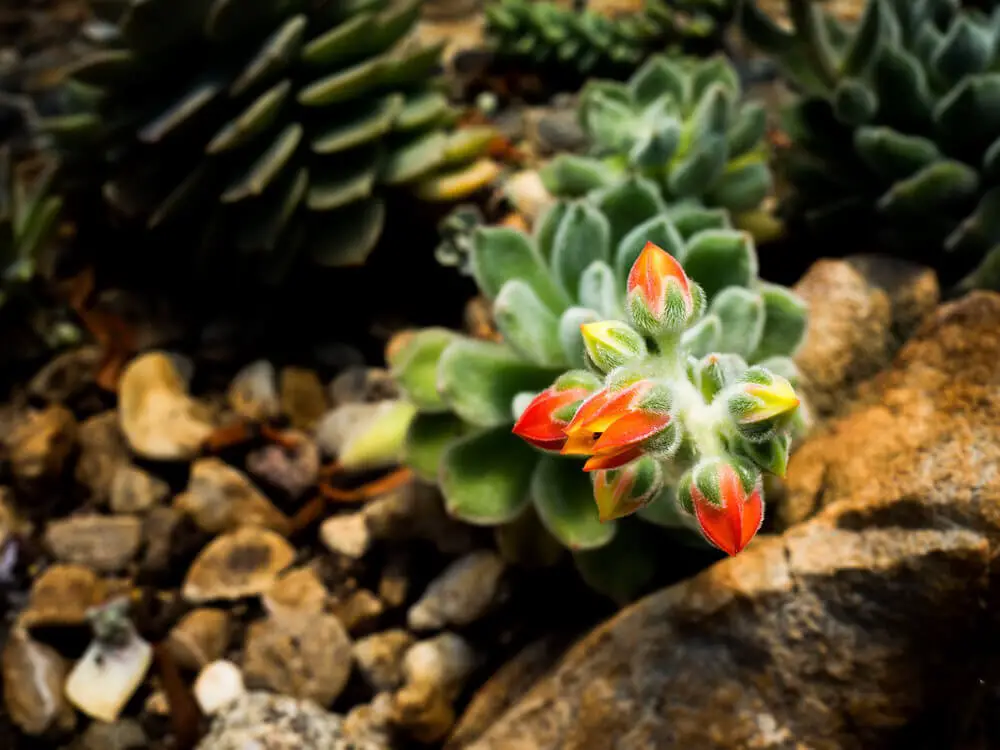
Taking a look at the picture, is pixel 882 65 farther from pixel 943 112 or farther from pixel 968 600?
pixel 968 600

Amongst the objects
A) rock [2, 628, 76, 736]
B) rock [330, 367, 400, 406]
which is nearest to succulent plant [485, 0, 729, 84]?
rock [330, 367, 400, 406]

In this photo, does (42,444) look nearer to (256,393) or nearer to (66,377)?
(66,377)

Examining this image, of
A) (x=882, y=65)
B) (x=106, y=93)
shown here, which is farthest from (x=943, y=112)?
(x=106, y=93)

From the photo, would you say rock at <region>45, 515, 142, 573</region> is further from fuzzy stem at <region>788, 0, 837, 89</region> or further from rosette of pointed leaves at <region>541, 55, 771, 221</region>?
fuzzy stem at <region>788, 0, 837, 89</region>

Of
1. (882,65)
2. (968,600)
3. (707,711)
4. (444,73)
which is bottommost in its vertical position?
(707,711)

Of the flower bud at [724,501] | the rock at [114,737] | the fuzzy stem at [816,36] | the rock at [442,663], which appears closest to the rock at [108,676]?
the rock at [114,737]

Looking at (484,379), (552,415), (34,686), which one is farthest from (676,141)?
(34,686)

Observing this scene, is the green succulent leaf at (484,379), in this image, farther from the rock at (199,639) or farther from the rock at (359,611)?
the rock at (199,639)
